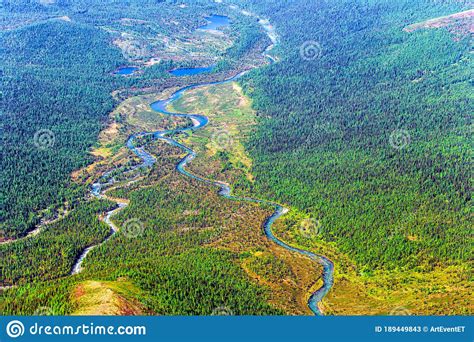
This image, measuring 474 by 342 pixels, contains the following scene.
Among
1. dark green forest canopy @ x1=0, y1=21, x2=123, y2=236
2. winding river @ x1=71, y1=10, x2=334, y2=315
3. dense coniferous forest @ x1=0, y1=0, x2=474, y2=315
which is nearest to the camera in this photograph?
dense coniferous forest @ x1=0, y1=0, x2=474, y2=315

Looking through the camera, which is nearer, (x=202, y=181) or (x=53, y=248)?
(x=53, y=248)

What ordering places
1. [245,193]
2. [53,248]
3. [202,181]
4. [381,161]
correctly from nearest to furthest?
[53,248] < [245,193] < [381,161] < [202,181]

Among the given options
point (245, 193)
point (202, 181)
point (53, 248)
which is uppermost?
point (245, 193)

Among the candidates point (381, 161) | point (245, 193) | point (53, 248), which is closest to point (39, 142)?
Answer: point (53, 248)

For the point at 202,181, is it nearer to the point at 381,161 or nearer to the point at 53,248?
the point at 381,161

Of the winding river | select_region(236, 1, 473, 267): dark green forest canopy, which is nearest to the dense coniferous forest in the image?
select_region(236, 1, 473, 267): dark green forest canopy

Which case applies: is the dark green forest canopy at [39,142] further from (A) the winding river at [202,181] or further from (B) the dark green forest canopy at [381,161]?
(B) the dark green forest canopy at [381,161]

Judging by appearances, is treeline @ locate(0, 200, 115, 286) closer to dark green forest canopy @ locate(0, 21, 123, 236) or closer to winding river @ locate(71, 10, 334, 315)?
winding river @ locate(71, 10, 334, 315)

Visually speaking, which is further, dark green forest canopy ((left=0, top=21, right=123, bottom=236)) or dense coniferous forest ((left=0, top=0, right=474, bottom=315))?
dark green forest canopy ((left=0, top=21, right=123, bottom=236))

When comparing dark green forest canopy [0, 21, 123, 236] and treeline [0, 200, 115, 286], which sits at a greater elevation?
dark green forest canopy [0, 21, 123, 236]

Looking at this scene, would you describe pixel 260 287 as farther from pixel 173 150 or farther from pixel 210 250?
pixel 173 150

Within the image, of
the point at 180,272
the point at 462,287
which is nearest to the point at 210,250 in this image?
the point at 180,272
